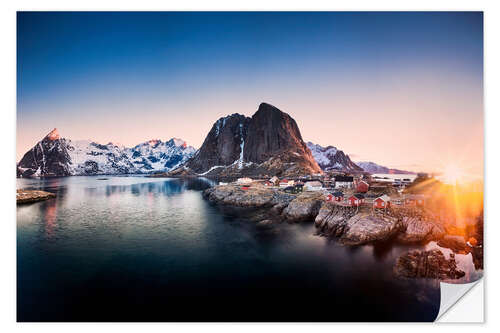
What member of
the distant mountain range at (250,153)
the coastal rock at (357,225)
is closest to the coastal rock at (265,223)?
the coastal rock at (357,225)

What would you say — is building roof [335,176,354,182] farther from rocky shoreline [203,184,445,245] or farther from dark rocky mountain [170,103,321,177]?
dark rocky mountain [170,103,321,177]

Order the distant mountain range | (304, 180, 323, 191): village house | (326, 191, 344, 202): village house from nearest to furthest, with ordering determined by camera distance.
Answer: (326, 191, 344, 202): village house < (304, 180, 323, 191): village house < the distant mountain range

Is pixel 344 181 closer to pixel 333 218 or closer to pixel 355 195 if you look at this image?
pixel 355 195

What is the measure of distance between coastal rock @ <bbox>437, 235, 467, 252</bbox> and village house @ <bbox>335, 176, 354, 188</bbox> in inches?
183

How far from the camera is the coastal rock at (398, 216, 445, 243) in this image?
286 inches

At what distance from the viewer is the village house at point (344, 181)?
1130cm

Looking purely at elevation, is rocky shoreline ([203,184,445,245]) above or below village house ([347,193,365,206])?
below

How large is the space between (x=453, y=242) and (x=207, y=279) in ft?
26.2

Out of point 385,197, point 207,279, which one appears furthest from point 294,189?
point 207,279

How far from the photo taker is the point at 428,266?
20.0 ft

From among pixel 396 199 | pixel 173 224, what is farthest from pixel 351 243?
pixel 173 224

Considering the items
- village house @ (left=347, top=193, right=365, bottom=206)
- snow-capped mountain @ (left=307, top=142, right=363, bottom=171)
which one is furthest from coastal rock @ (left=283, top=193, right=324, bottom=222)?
snow-capped mountain @ (left=307, top=142, right=363, bottom=171)
